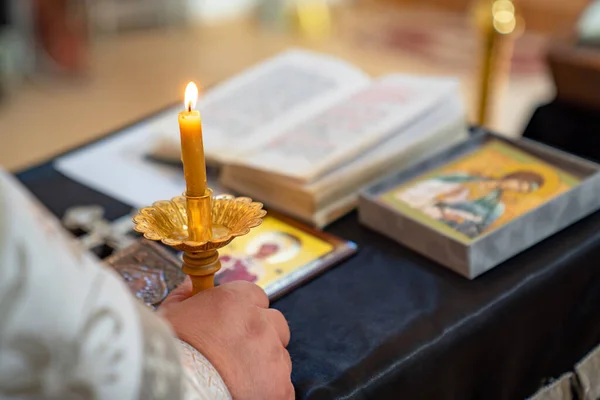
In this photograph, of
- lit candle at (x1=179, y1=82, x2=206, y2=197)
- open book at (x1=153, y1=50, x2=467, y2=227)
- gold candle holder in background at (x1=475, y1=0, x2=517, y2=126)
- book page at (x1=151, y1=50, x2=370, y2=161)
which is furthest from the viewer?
gold candle holder in background at (x1=475, y1=0, x2=517, y2=126)

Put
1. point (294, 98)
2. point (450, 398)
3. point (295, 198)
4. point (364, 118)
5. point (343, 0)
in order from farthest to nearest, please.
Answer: point (343, 0)
point (294, 98)
point (364, 118)
point (295, 198)
point (450, 398)

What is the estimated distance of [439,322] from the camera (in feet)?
2.41

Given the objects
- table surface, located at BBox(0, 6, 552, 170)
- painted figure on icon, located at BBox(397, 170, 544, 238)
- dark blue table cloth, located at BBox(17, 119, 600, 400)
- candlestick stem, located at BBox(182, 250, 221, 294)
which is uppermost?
candlestick stem, located at BBox(182, 250, 221, 294)

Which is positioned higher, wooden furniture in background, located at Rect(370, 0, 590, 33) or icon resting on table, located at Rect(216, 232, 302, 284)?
icon resting on table, located at Rect(216, 232, 302, 284)

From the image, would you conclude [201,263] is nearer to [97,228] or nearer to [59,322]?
[59,322]

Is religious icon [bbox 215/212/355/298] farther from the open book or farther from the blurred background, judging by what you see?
the blurred background

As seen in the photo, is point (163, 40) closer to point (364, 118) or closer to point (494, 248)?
point (364, 118)

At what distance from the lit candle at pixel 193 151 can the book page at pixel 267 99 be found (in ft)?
1.29

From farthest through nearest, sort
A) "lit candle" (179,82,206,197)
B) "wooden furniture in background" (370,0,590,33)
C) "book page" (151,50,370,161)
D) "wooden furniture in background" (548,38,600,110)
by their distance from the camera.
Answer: "wooden furniture in background" (370,0,590,33), "wooden furniture in background" (548,38,600,110), "book page" (151,50,370,161), "lit candle" (179,82,206,197)

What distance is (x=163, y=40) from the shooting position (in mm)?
3146

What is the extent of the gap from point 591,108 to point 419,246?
1.65 feet

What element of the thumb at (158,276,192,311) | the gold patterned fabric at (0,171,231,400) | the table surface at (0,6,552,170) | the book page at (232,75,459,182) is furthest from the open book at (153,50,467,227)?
the table surface at (0,6,552,170)

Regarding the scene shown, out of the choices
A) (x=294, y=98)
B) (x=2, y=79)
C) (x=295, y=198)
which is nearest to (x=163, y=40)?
(x=2, y=79)

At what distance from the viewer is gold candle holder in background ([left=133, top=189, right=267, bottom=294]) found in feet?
1.91
